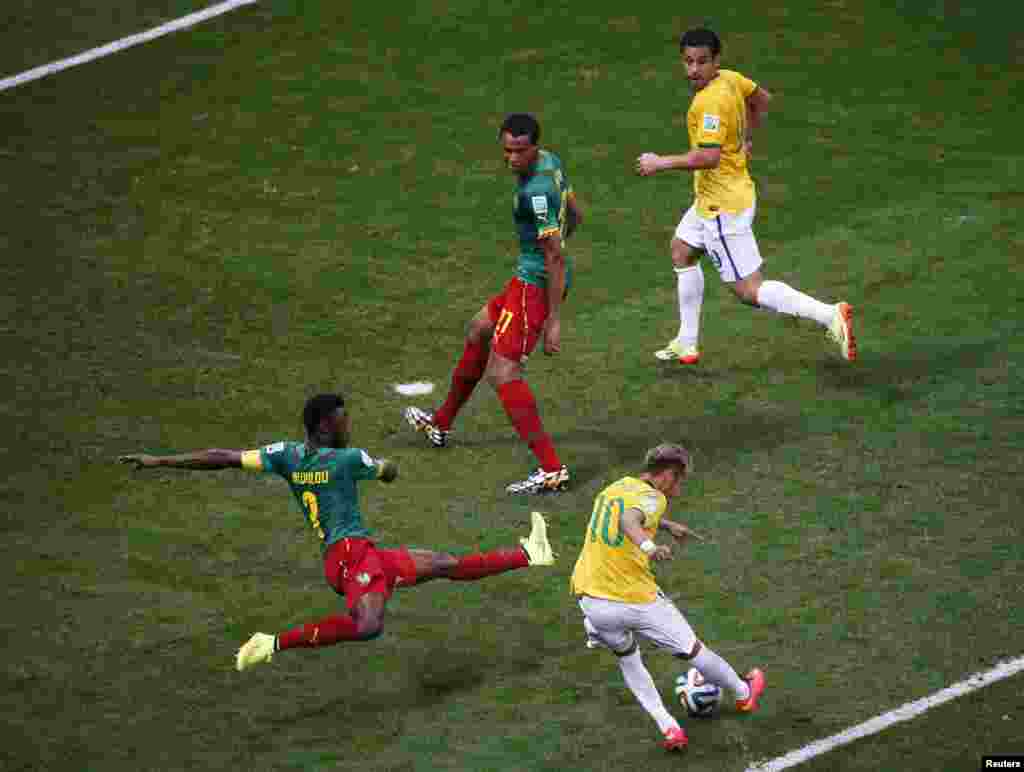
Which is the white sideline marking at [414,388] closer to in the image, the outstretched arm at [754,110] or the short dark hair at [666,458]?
the outstretched arm at [754,110]

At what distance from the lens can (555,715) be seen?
11.5 m

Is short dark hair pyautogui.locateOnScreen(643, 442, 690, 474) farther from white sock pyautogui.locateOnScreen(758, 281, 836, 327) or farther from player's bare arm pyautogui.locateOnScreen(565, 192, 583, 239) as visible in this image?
white sock pyautogui.locateOnScreen(758, 281, 836, 327)

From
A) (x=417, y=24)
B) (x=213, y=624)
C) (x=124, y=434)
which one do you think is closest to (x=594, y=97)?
(x=417, y=24)

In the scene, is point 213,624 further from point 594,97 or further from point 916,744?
point 594,97

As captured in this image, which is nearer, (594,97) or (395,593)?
(395,593)

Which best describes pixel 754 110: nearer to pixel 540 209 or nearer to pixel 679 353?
pixel 679 353

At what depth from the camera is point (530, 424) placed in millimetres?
13984

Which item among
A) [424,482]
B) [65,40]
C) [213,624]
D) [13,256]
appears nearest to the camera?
[213,624]

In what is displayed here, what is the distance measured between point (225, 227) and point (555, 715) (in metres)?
8.36

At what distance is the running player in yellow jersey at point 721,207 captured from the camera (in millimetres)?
14938

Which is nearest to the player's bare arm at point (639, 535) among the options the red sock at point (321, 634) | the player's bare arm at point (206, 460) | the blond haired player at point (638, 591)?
the blond haired player at point (638, 591)

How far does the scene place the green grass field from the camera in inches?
460

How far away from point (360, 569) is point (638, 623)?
1.87 meters

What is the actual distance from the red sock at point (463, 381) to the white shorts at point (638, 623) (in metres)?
3.84
